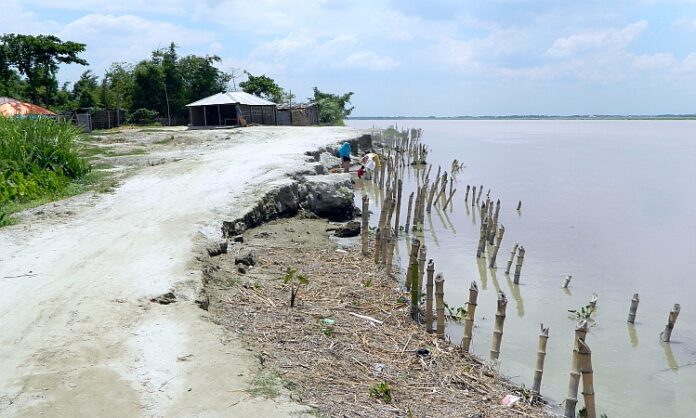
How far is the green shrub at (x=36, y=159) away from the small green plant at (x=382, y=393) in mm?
7960

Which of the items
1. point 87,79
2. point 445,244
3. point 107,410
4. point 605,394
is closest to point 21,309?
point 107,410

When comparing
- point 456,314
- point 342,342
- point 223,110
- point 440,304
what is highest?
point 223,110

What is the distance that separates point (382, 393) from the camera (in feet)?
15.7

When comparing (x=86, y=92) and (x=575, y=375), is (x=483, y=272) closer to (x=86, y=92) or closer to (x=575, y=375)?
(x=575, y=375)

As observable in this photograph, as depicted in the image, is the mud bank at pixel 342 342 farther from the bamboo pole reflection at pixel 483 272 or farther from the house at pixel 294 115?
the house at pixel 294 115

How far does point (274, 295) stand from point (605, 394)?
11.9 feet

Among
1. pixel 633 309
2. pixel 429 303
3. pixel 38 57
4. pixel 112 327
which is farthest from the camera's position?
pixel 38 57

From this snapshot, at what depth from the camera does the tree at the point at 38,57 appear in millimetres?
29875

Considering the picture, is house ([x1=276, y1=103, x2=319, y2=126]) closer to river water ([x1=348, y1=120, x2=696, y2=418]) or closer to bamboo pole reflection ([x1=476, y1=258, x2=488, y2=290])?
river water ([x1=348, y1=120, x2=696, y2=418])

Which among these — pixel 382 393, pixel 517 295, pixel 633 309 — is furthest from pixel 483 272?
pixel 382 393

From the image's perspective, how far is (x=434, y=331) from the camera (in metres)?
6.85

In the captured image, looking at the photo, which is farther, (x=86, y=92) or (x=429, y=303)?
(x=86, y=92)

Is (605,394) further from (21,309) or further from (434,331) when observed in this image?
(21,309)

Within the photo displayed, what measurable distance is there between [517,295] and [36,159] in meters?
9.14
